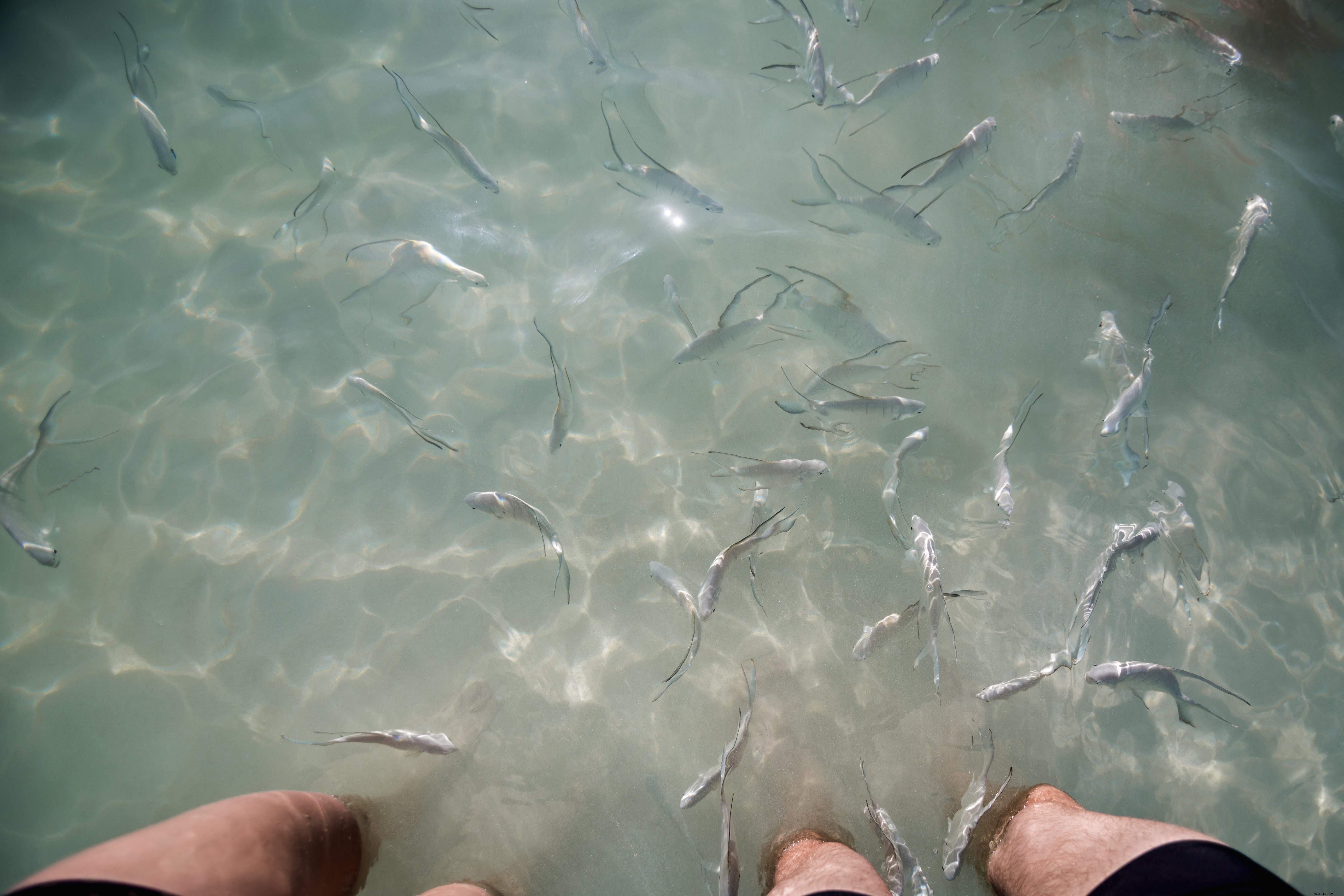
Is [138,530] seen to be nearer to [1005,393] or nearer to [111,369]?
[111,369]

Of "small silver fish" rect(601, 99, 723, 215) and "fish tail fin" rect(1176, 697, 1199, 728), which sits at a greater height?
"small silver fish" rect(601, 99, 723, 215)

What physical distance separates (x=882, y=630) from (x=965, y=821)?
3.93 ft

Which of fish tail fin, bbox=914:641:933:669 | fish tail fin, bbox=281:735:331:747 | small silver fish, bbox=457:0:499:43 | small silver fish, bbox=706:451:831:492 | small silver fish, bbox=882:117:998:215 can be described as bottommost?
fish tail fin, bbox=281:735:331:747

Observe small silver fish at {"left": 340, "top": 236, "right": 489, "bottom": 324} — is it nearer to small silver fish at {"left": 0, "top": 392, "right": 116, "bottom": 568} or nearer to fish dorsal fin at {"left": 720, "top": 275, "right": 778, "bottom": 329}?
fish dorsal fin at {"left": 720, "top": 275, "right": 778, "bottom": 329}

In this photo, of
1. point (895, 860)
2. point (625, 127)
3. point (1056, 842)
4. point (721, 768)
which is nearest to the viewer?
point (1056, 842)

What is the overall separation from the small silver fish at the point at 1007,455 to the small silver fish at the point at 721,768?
7.57 feet

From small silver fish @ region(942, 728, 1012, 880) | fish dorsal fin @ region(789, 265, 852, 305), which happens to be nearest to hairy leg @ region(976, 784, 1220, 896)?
small silver fish @ region(942, 728, 1012, 880)

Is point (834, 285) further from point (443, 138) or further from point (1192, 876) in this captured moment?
point (1192, 876)

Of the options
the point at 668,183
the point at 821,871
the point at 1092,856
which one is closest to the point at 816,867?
the point at 821,871

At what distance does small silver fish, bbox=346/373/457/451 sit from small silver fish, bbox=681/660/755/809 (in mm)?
2920

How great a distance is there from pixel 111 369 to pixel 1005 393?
25.0 ft

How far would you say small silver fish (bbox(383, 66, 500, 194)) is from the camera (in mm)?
3844

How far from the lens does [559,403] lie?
3533mm

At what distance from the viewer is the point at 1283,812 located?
410cm
